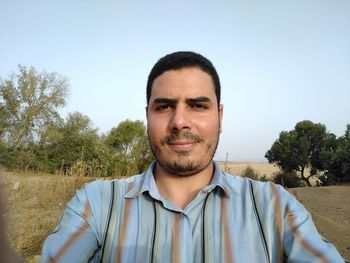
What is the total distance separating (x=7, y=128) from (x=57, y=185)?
17.4 m

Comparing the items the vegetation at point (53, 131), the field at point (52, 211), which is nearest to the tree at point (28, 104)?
the vegetation at point (53, 131)

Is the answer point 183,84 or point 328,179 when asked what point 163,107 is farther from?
point 328,179

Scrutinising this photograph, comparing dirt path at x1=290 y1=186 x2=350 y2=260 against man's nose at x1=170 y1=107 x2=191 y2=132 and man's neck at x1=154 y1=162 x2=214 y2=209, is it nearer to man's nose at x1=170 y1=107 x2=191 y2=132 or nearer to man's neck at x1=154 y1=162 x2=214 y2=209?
man's neck at x1=154 y1=162 x2=214 y2=209

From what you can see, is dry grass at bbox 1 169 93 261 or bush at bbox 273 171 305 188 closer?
dry grass at bbox 1 169 93 261

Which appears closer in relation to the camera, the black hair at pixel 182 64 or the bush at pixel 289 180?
the black hair at pixel 182 64

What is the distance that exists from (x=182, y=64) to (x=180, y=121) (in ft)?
1.04

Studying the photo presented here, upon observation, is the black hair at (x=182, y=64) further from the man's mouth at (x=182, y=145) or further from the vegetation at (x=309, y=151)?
the vegetation at (x=309, y=151)

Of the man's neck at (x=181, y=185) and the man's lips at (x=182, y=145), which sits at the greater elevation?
the man's lips at (x=182, y=145)

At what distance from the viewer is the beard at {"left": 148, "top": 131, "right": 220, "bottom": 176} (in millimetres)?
1680

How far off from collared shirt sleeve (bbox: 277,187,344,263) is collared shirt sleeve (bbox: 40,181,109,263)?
0.77 meters

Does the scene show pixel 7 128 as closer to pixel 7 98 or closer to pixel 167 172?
pixel 7 98

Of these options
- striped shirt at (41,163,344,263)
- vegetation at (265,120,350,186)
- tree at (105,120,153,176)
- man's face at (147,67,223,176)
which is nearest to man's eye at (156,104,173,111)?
man's face at (147,67,223,176)

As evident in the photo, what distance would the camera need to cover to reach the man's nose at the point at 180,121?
1.66m

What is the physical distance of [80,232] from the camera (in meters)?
1.44
